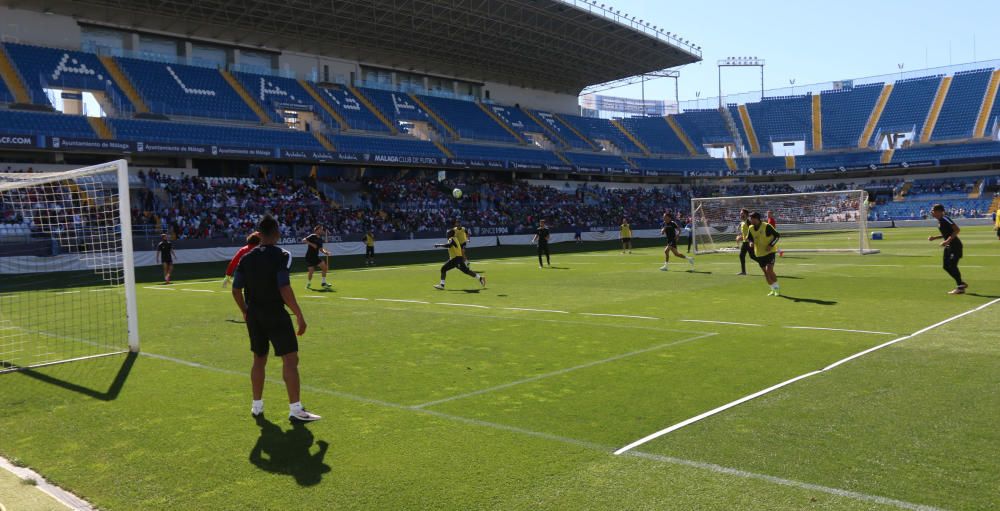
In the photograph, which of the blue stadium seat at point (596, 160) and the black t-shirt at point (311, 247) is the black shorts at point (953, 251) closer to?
the black t-shirt at point (311, 247)

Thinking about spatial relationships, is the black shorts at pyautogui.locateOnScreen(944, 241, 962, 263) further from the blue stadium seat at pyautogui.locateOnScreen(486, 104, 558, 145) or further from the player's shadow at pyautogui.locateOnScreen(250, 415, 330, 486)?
the blue stadium seat at pyautogui.locateOnScreen(486, 104, 558, 145)

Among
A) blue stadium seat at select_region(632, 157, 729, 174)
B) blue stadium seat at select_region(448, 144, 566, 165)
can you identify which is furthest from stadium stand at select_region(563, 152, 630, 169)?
blue stadium seat at select_region(632, 157, 729, 174)

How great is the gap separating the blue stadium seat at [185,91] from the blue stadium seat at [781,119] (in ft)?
193

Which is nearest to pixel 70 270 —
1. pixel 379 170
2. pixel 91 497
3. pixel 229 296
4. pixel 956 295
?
pixel 229 296

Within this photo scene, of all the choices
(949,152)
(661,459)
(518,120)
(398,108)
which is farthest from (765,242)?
(949,152)

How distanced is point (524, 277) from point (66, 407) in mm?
16594

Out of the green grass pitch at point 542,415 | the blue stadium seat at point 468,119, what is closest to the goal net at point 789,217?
the green grass pitch at point 542,415

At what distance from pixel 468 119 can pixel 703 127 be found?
35648 mm

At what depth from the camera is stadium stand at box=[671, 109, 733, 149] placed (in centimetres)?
8294

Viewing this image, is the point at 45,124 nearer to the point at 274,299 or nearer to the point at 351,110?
the point at 351,110

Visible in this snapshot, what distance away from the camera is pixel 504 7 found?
52312 millimetres

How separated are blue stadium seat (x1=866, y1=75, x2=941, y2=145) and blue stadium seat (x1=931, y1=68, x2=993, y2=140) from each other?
61.9 inches

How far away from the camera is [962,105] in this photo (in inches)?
2837

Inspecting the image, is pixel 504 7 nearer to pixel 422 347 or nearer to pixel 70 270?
pixel 70 270
